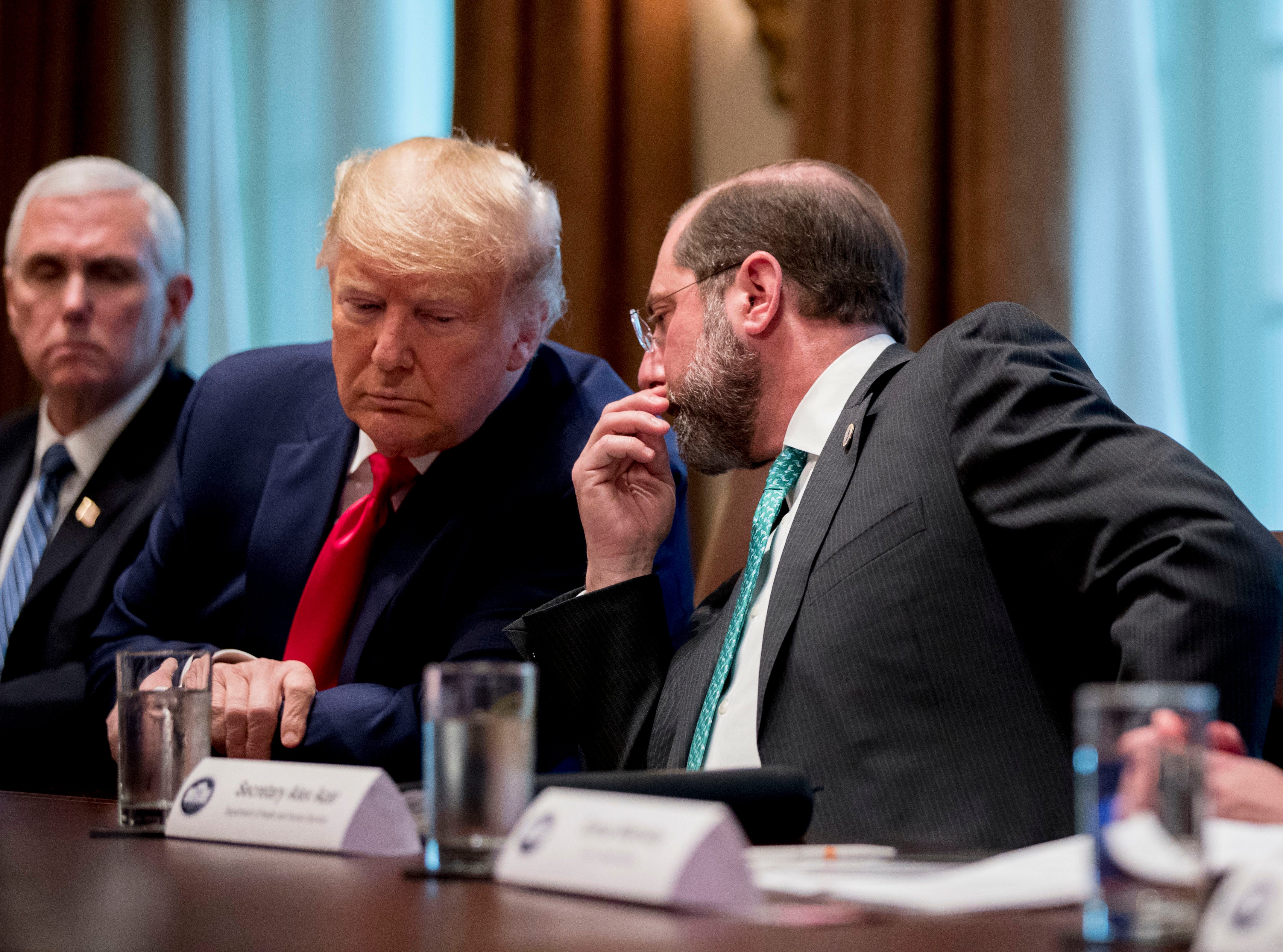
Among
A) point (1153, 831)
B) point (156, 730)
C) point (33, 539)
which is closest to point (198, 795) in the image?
point (156, 730)

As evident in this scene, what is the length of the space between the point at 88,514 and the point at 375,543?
0.92m

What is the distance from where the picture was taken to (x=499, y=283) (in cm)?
203

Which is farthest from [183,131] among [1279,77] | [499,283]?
[1279,77]

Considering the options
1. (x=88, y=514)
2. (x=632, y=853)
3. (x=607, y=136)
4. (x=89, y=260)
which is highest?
(x=607, y=136)

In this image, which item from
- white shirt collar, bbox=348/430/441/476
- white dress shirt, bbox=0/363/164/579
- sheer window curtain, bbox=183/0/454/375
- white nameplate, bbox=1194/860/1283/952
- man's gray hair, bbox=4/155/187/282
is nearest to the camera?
white nameplate, bbox=1194/860/1283/952

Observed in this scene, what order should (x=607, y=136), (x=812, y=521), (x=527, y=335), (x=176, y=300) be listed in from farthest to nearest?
(x=607, y=136) < (x=176, y=300) < (x=527, y=335) < (x=812, y=521)

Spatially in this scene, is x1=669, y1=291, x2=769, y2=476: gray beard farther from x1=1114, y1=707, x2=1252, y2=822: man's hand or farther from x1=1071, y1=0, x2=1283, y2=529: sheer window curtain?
x1=1114, y1=707, x2=1252, y2=822: man's hand

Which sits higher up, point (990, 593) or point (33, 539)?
point (990, 593)

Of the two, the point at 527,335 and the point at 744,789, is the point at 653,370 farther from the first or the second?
the point at 744,789

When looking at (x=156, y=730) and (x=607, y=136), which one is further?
(x=607, y=136)

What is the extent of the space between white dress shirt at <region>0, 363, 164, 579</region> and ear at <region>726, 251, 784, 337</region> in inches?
60.3

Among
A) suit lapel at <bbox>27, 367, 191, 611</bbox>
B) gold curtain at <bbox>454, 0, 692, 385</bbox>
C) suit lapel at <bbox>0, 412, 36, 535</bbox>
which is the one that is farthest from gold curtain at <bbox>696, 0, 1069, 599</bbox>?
suit lapel at <bbox>0, 412, 36, 535</bbox>

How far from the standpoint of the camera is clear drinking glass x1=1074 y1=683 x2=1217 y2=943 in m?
0.60

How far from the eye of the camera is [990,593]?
1427mm
